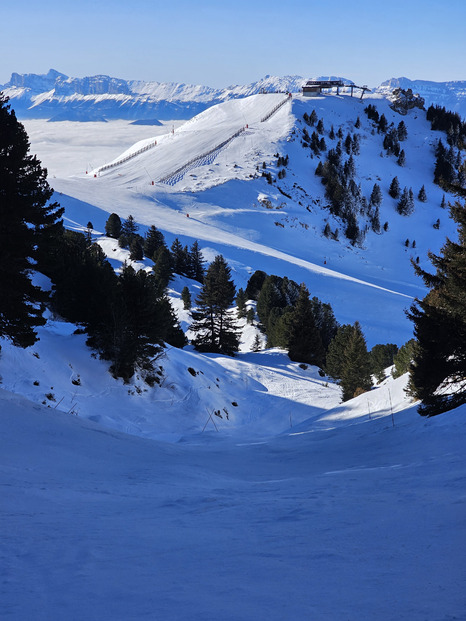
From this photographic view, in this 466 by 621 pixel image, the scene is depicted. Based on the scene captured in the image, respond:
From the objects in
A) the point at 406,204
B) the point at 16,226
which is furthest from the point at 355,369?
the point at 406,204

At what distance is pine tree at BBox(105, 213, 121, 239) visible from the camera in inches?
2832

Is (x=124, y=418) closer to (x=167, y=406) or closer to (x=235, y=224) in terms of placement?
(x=167, y=406)

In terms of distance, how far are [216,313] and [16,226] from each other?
3202 centimetres

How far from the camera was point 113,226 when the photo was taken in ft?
238

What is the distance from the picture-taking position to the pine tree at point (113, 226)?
71938 mm

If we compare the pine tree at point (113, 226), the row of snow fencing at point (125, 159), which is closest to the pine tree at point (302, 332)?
the pine tree at point (113, 226)

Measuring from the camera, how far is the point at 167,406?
22.9m

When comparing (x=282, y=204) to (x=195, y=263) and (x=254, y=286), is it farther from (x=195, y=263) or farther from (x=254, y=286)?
(x=254, y=286)

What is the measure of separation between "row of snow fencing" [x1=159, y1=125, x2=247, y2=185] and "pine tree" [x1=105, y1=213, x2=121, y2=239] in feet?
142

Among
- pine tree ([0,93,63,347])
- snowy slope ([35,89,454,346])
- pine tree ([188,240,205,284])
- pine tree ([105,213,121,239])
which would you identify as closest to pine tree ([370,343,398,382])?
snowy slope ([35,89,454,346])

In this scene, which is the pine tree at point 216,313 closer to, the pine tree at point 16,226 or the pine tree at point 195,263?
the pine tree at point 195,263

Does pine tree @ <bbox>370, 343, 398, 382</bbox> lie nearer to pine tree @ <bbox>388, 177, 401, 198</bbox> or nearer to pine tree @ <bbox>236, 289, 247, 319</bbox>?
pine tree @ <bbox>236, 289, 247, 319</bbox>

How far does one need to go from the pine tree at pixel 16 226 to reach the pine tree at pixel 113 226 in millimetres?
59329

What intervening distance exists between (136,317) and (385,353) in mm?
34436
